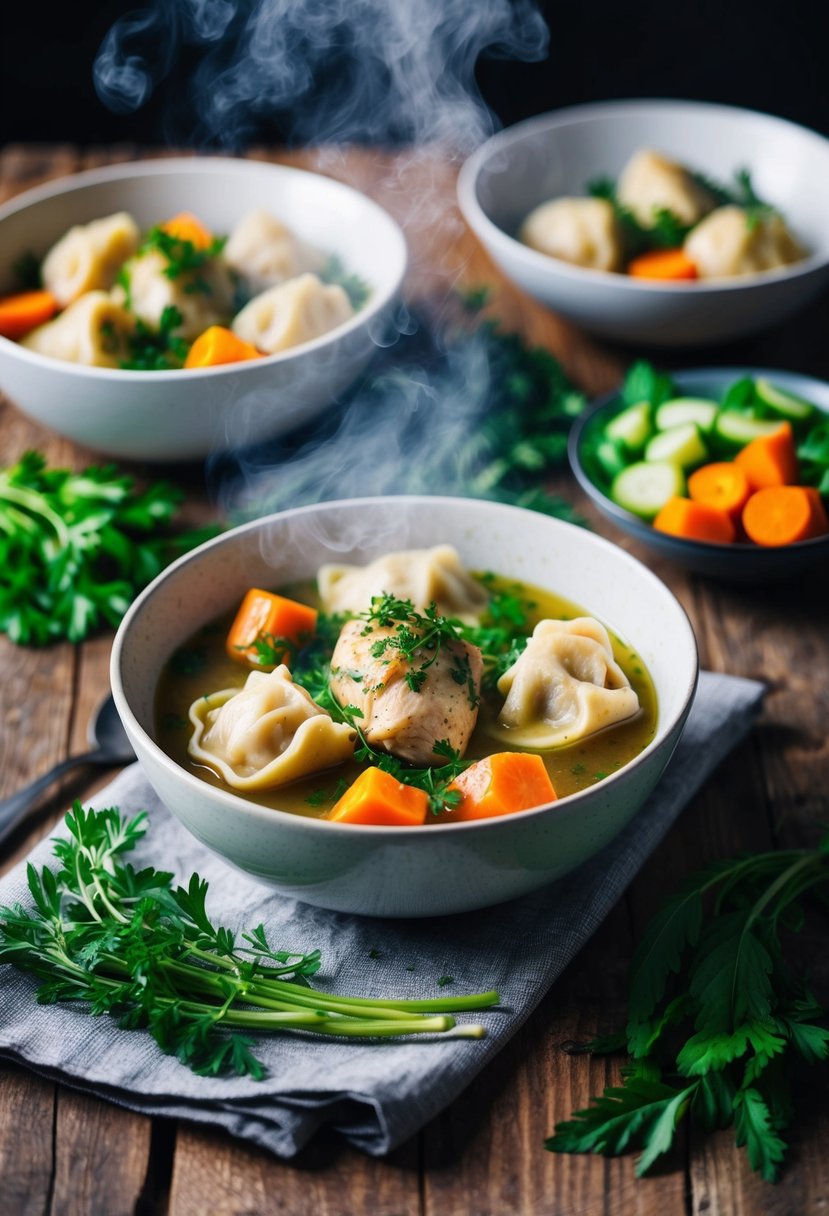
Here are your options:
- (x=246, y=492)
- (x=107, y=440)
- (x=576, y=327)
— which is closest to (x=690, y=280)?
(x=576, y=327)

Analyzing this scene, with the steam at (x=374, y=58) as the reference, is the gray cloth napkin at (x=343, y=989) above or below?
below

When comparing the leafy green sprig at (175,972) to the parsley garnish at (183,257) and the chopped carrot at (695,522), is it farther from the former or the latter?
the parsley garnish at (183,257)

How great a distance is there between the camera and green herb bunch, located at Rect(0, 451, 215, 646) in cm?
377

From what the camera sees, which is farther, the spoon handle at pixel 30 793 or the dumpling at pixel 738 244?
the dumpling at pixel 738 244

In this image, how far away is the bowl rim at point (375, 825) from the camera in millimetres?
2338

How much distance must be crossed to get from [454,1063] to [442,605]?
123 centimetres

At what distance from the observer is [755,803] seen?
3229 mm

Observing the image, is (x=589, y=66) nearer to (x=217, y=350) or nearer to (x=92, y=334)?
(x=217, y=350)

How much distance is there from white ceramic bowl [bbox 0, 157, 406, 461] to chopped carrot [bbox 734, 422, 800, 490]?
1306mm

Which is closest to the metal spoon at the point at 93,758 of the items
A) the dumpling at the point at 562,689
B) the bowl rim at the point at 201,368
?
the dumpling at the point at 562,689

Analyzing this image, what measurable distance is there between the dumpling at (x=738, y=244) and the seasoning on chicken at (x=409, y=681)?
2565 mm

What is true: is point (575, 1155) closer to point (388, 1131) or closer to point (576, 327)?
point (388, 1131)

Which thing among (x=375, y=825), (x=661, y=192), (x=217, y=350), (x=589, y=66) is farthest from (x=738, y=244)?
(x=589, y=66)

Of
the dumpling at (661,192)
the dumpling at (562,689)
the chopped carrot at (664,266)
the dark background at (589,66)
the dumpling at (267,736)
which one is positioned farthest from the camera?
the dark background at (589,66)
